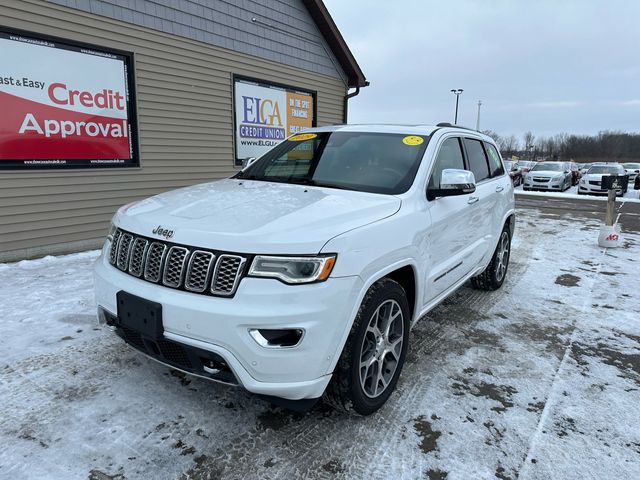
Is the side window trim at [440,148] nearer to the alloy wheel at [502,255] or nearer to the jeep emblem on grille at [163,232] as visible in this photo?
the alloy wheel at [502,255]

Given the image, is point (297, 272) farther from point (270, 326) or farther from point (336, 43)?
point (336, 43)

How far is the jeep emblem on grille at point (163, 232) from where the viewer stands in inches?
95.4

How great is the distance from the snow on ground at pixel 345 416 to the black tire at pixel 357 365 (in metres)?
0.17

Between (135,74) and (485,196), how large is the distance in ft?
18.6

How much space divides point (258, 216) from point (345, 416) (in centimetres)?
133

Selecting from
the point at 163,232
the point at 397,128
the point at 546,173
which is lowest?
the point at 546,173

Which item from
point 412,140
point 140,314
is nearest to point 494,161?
point 412,140

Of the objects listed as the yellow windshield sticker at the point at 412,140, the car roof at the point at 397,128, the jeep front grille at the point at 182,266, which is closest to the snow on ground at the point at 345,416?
the jeep front grille at the point at 182,266

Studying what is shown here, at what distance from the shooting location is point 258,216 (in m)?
2.51

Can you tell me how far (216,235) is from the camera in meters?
2.28

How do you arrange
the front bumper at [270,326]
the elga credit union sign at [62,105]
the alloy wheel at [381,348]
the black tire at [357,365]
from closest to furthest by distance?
the front bumper at [270,326], the black tire at [357,365], the alloy wheel at [381,348], the elga credit union sign at [62,105]

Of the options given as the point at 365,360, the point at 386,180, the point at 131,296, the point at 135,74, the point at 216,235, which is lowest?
the point at 365,360

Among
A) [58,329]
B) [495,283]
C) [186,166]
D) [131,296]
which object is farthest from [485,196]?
[186,166]

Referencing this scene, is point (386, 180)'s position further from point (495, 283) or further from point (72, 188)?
point (72, 188)
